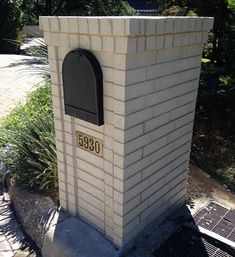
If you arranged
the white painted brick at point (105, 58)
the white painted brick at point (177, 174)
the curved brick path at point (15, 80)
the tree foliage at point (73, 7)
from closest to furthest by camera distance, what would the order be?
the white painted brick at point (105, 58), the white painted brick at point (177, 174), the curved brick path at point (15, 80), the tree foliage at point (73, 7)

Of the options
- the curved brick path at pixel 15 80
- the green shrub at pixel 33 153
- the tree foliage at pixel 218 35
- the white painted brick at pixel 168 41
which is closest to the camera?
the white painted brick at pixel 168 41

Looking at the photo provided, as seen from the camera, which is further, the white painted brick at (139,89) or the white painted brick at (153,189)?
the white painted brick at (153,189)

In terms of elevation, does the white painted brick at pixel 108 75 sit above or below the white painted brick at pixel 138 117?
above

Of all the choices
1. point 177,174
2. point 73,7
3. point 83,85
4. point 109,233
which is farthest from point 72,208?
point 73,7

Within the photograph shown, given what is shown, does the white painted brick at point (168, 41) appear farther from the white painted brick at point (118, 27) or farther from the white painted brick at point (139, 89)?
the white painted brick at point (118, 27)

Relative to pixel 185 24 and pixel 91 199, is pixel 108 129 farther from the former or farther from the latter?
pixel 185 24

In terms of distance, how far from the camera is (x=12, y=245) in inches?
118

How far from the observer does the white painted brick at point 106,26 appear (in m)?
1.94

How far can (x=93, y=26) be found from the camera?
6.72ft

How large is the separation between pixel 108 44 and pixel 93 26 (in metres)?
Answer: 0.15

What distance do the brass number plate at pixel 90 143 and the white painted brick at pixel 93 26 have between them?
2.38ft

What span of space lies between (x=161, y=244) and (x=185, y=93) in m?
1.17

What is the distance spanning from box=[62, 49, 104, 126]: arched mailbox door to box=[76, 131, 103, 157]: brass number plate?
0.17 m

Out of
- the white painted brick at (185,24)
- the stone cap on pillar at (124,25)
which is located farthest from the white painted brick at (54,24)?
the white painted brick at (185,24)
